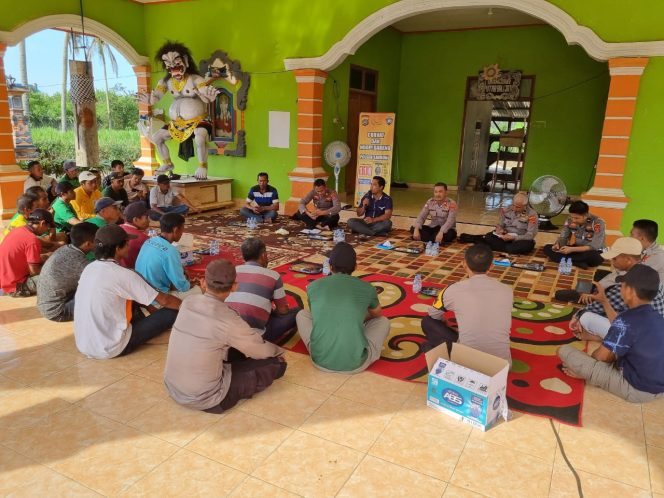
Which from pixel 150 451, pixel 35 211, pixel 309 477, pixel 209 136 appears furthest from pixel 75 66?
pixel 309 477

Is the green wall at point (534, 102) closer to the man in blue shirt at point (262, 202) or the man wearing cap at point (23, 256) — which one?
the man in blue shirt at point (262, 202)

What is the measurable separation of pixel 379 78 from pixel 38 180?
7.43 meters

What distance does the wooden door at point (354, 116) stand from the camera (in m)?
10.3

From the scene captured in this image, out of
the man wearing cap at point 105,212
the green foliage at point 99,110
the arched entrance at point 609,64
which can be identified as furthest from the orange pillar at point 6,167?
the green foliage at point 99,110

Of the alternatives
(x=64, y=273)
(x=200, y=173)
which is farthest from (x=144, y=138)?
(x=64, y=273)

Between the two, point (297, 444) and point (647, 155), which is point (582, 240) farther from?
point (297, 444)

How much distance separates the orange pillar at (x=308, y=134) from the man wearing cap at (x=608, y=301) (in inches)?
239

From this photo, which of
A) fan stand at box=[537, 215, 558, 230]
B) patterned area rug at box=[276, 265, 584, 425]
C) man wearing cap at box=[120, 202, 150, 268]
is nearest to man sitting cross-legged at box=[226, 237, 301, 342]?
patterned area rug at box=[276, 265, 584, 425]

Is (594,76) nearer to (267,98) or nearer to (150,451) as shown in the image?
(267,98)

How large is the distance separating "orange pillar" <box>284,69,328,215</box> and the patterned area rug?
4110 millimetres

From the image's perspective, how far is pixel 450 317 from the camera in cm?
407

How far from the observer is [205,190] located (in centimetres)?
939

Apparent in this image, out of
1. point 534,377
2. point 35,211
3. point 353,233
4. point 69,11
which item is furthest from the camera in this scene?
point 69,11

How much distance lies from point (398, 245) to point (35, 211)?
4584 millimetres
